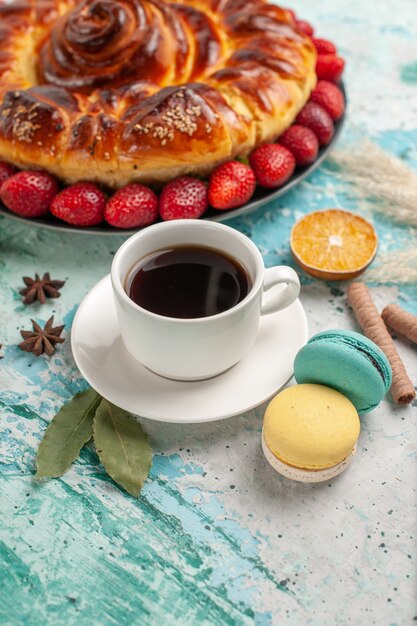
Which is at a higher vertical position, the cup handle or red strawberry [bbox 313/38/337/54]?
red strawberry [bbox 313/38/337/54]

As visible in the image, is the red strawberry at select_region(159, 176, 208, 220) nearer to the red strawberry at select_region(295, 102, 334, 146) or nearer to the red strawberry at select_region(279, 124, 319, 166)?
the red strawberry at select_region(279, 124, 319, 166)

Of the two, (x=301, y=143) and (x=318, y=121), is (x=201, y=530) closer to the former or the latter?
(x=301, y=143)

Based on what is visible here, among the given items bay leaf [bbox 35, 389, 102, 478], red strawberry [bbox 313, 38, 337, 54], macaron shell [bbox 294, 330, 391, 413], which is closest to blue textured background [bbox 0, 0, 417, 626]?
bay leaf [bbox 35, 389, 102, 478]

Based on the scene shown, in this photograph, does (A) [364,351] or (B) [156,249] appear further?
(B) [156,249]

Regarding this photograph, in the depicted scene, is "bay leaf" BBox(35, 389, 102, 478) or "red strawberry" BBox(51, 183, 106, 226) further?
"red strawberry" BBox(51, 183, 106, 226)

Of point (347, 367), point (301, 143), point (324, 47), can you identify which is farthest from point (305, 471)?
point (324, 47)
